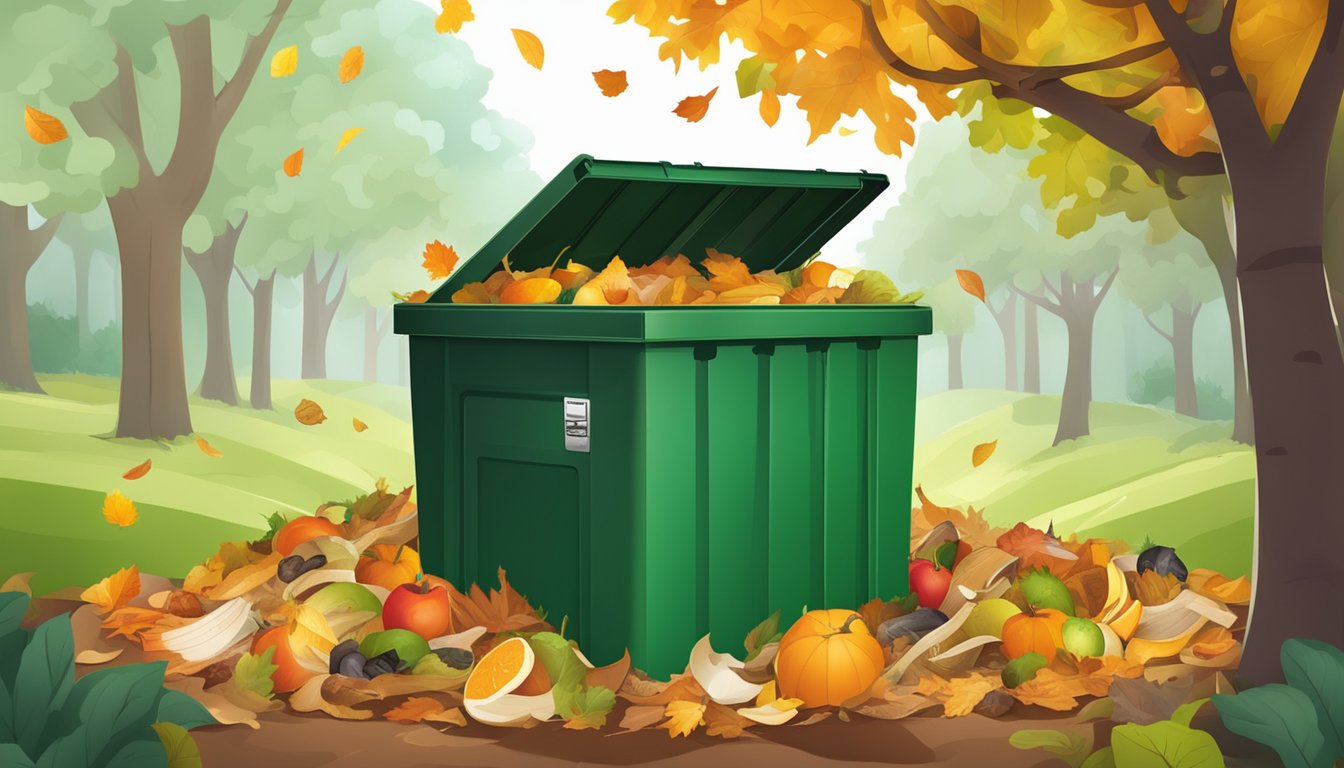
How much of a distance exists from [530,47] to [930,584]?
3.41 metres

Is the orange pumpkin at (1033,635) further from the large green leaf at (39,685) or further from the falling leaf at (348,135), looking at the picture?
the falling leaf at (348,135)

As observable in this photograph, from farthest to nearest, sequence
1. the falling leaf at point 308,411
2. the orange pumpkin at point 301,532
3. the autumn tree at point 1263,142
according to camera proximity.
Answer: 1. the falling leaf at point 308,411
2. the orange pumpkin at point 301,532
3. the autumn tree at point 1263,142

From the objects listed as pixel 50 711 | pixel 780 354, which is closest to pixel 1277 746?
pixel 780 354

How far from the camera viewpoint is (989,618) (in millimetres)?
5047

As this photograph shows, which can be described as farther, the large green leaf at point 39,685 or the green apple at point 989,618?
the green apple at point 989,618

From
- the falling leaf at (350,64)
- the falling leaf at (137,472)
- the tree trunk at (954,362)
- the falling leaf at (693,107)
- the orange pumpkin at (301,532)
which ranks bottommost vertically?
the falling leaf at (137,472)

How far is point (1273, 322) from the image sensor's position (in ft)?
15.1

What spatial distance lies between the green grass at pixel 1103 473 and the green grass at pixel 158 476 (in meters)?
5.36

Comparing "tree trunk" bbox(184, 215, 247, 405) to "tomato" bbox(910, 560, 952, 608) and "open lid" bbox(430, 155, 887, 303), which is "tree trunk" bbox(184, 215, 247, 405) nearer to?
"open lid" bbox(430, 155, 887, 303)

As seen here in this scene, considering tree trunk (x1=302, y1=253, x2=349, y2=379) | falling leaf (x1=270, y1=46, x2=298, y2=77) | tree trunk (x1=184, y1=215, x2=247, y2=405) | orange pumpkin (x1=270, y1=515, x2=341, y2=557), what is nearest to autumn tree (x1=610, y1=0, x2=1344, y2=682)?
orange pumpkin (x1=270, y1=515, x2=341, y2=557)

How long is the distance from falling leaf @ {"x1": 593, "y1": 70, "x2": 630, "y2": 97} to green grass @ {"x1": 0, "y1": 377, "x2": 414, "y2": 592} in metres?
4.64

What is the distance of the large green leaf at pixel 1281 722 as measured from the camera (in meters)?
3.88

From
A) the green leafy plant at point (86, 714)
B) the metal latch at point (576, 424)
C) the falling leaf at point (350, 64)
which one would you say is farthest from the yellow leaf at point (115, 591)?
the falling leaf at point (350, 64)

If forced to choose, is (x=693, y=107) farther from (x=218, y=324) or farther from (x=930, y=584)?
(x=218, y=324)
